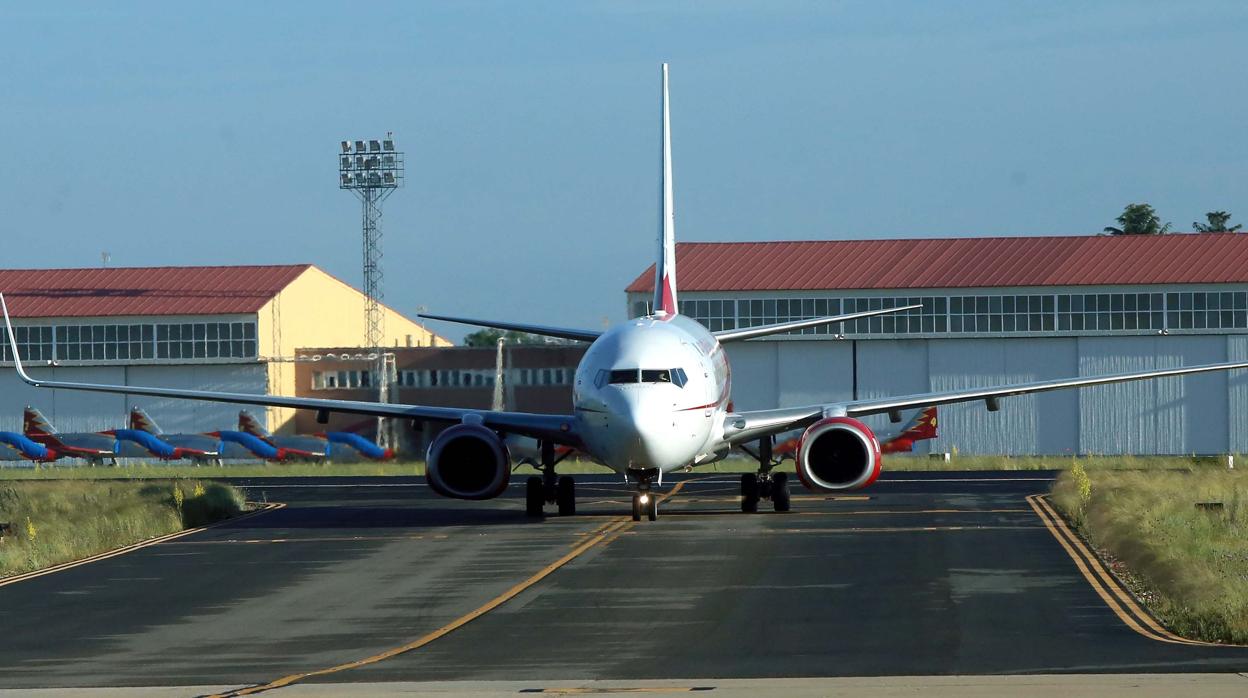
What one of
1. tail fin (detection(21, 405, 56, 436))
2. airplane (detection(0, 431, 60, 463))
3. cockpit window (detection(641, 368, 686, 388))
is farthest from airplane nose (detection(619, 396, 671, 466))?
tail fin (detection(21, 405, 56, 436))

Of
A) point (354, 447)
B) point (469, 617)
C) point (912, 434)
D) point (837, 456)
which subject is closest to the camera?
point (469, 617)

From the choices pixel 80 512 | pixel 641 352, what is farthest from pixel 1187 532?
pixel 80 512

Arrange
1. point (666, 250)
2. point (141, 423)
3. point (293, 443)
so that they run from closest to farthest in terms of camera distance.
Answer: point (666, 250) → point (293, 443) → point (141, 423)

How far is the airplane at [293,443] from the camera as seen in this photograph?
8412cm

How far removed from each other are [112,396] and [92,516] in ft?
175

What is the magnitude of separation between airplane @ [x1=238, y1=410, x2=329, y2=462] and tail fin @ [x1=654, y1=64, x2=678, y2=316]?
42.0m

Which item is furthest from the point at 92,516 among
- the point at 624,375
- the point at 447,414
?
the point at 624,375

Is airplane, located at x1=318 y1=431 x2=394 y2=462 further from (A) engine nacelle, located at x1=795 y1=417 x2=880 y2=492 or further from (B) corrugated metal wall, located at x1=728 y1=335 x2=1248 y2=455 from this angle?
(A) engine nacelle, located at x1=795 y1=417 x2=880 y2=492

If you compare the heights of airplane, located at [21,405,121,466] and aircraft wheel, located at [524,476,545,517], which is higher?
aircraft wheel, located at [524,476,545,517]

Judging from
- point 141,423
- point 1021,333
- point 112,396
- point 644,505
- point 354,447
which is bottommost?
point 354,447

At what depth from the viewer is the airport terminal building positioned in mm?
79938

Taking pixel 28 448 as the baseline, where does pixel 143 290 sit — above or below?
above

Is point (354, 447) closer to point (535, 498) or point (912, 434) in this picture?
point (912, 434)

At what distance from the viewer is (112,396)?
8938 centimetres
